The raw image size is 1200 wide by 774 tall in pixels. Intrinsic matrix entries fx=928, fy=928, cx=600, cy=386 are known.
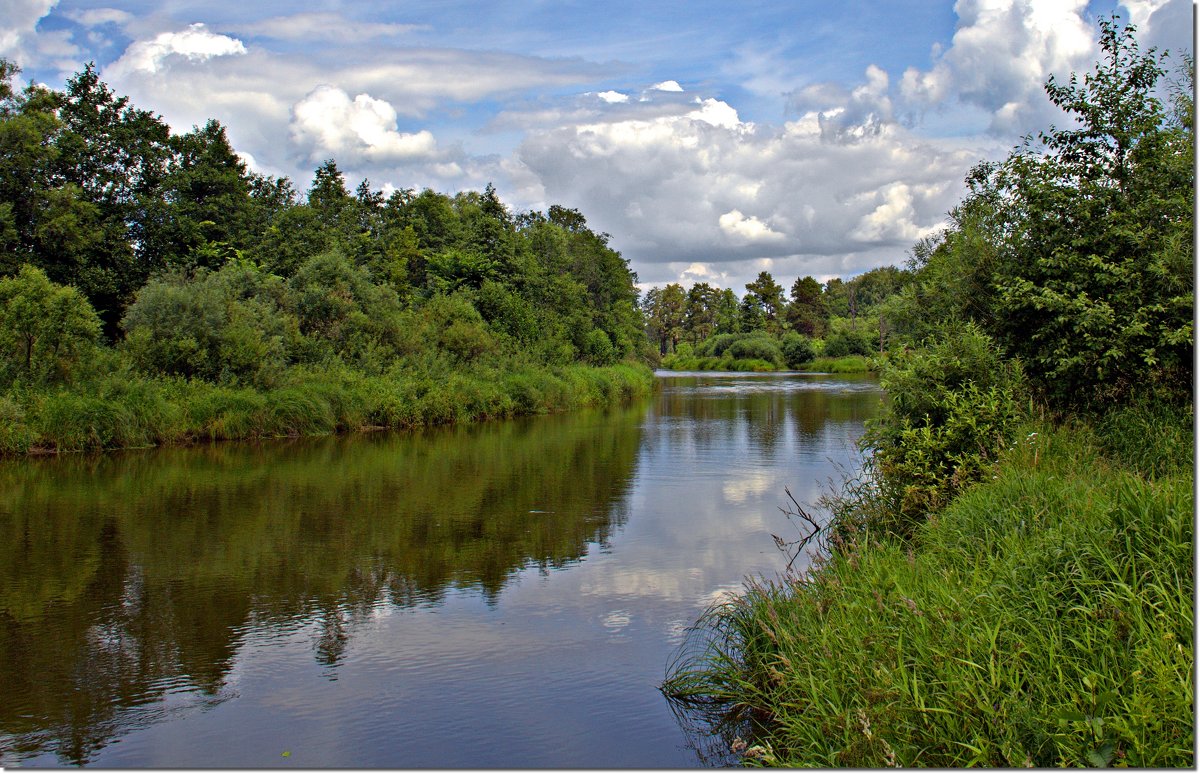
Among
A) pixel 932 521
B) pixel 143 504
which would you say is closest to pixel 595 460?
pixel 143 504

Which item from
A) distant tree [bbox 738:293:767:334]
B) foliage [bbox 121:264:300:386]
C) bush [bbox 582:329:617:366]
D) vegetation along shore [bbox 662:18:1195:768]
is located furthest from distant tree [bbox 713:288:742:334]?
vegetation along shore [bbox 662:18:1195:768]

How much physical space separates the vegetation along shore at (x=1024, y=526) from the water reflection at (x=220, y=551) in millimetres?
4086

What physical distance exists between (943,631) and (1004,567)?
83 centimetres

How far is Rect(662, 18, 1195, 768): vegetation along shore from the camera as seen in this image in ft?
15.7

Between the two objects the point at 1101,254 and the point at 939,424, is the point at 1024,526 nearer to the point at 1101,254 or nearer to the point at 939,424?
the point at 939,424

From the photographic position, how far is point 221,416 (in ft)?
81.3

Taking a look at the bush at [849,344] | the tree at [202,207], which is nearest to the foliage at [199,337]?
the tree at [202,207]

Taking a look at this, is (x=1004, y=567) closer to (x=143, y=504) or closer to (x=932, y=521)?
(x=932, y=521)

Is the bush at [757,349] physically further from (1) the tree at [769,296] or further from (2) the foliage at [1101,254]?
(2) the foliage at [1101,254]

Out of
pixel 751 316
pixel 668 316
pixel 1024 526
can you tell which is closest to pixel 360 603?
pixel 1024 526

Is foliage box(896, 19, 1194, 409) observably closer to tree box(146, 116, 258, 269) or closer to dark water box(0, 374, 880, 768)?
dark water box(0, 374, 880, 768)

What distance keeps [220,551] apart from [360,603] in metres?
3.43

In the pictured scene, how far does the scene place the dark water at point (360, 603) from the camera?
6.74 metres

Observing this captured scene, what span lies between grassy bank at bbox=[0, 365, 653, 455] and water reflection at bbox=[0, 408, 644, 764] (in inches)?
43.7
